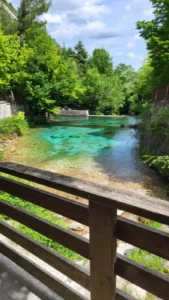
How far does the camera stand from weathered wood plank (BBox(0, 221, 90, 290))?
1.41m

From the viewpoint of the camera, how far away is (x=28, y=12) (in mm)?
29656

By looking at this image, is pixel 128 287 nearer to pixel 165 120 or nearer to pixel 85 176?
pixel 85 176

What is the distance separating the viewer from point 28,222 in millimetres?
1688

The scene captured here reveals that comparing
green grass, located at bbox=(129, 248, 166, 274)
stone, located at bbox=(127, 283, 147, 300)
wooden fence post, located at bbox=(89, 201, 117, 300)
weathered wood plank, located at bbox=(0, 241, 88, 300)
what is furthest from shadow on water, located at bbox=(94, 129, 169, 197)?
wooden fence post, located at bbox=(89, 201, 117, 300)

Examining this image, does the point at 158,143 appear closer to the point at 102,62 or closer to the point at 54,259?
the point at 54,259

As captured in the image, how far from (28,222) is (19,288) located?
511 millimetres

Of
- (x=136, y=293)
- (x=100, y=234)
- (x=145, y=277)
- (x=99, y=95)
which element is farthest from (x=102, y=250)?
(x=99, y=95)

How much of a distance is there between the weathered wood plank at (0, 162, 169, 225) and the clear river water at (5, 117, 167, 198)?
5.24 meters

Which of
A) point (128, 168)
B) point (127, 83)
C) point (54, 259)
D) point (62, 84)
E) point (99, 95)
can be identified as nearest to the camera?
point (54, 259)

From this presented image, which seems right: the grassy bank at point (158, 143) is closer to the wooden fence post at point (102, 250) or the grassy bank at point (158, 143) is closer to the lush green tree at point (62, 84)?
the wooden fence post at point (102, 250)

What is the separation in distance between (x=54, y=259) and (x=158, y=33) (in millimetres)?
10828

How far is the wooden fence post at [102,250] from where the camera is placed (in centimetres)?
115

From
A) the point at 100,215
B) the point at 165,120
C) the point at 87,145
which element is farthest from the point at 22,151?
the point at 100,215

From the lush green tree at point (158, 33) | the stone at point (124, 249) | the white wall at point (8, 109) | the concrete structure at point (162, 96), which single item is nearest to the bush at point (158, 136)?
the concrete structure at point (162, 96)
